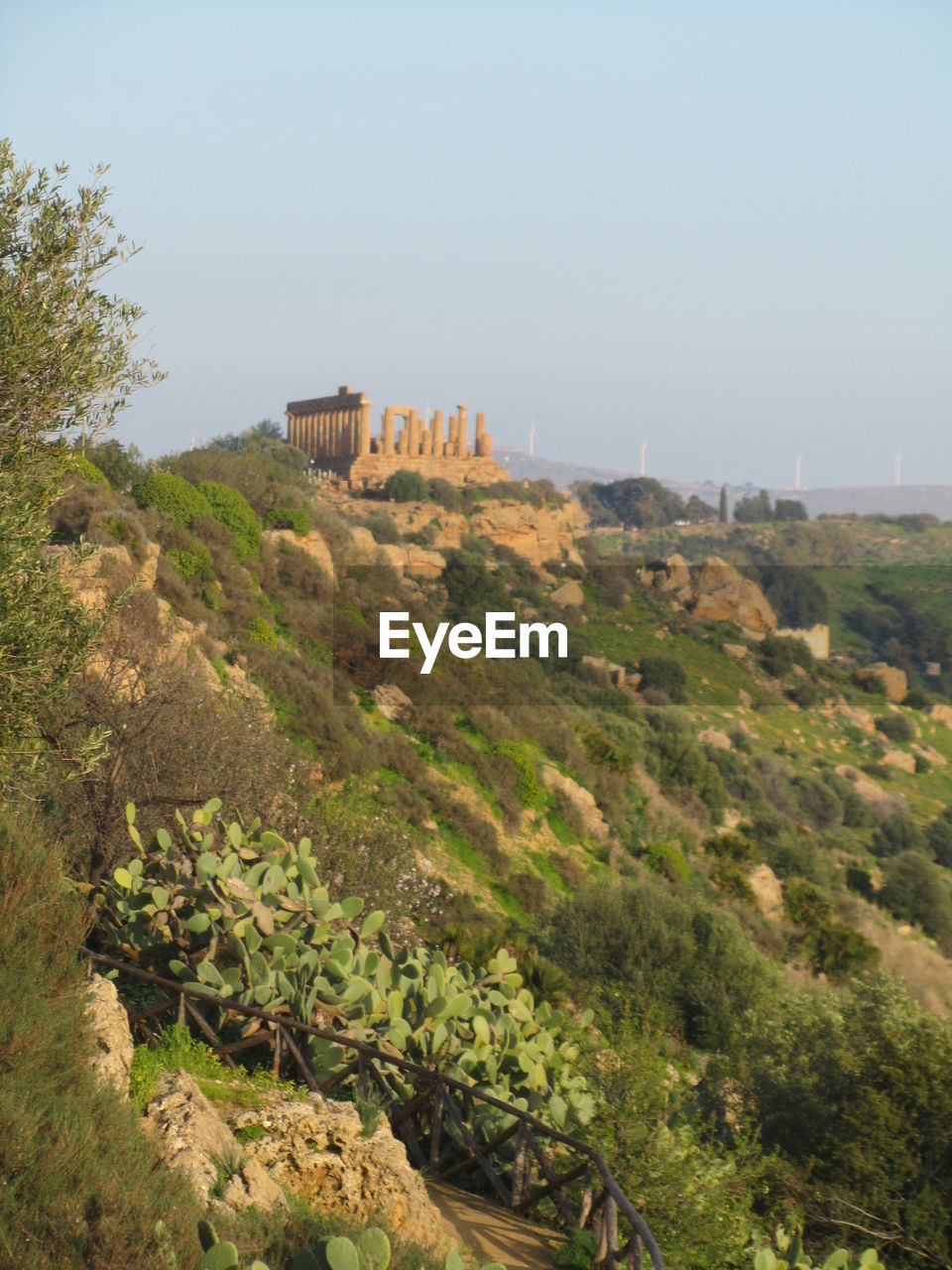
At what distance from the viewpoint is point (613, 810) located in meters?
26.3

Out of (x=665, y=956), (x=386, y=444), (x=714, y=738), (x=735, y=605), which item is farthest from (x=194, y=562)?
(x=386, y=444)

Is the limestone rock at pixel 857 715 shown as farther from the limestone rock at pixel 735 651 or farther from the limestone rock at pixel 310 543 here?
the limestone rock at pixel 310 543

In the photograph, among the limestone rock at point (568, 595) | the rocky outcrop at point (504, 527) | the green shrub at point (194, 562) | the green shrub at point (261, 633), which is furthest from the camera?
the rocky outcrop at point (504, 527)

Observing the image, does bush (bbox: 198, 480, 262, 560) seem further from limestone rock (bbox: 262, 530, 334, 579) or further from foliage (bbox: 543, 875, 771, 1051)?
foliage (bbox: 543, 875, 771, 1051)

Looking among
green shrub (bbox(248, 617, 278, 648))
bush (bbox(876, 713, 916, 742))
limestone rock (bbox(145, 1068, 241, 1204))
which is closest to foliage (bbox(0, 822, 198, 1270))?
limestone rock (bbox(145, 1068, 241, 1204))

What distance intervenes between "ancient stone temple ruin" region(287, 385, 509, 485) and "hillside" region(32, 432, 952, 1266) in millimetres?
22620

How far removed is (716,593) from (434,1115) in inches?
2014

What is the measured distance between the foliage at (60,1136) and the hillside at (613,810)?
11.7 ft

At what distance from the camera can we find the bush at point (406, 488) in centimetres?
6588

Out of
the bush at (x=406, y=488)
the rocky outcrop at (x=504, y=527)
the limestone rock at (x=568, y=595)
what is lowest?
the limestone rock at (x=568, y=595)

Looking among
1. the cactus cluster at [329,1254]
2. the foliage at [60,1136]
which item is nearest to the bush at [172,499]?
the foliage at [60,1136]

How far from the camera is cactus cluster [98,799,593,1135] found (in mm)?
8047

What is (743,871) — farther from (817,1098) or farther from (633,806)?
(817,1098)

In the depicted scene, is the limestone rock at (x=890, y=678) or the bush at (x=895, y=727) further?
the limestone rock at (x=890, y=678)
